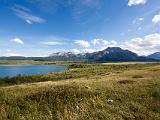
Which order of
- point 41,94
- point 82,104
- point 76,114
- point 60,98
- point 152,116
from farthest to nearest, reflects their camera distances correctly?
point 41,94 → point 60,98 → point 82,104 → point 152,116 → point 76,114

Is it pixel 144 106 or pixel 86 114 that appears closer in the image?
pixel 86 114

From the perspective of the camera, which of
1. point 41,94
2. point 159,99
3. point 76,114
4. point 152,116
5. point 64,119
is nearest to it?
point 64,119

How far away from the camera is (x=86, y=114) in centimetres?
785

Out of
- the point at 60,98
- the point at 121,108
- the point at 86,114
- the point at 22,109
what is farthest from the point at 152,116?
the point at 22,109

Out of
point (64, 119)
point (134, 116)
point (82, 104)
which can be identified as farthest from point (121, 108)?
point (64, 119)

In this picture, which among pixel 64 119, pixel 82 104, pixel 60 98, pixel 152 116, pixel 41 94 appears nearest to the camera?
pixel 64 119

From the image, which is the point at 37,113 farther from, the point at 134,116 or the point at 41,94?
the point at 134,116

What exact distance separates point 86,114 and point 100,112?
61 cm

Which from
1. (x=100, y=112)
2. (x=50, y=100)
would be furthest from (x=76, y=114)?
(x=50, y=100)

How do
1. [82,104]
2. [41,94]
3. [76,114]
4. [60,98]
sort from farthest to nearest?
1. [41,94]
2. [60,98]
3. [82,104]
4. [76,114]

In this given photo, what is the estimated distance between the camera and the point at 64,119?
23.1ft

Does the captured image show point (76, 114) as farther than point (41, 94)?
No

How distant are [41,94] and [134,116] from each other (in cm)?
453

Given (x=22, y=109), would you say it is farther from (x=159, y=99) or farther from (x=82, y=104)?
(x=159, y=99)
